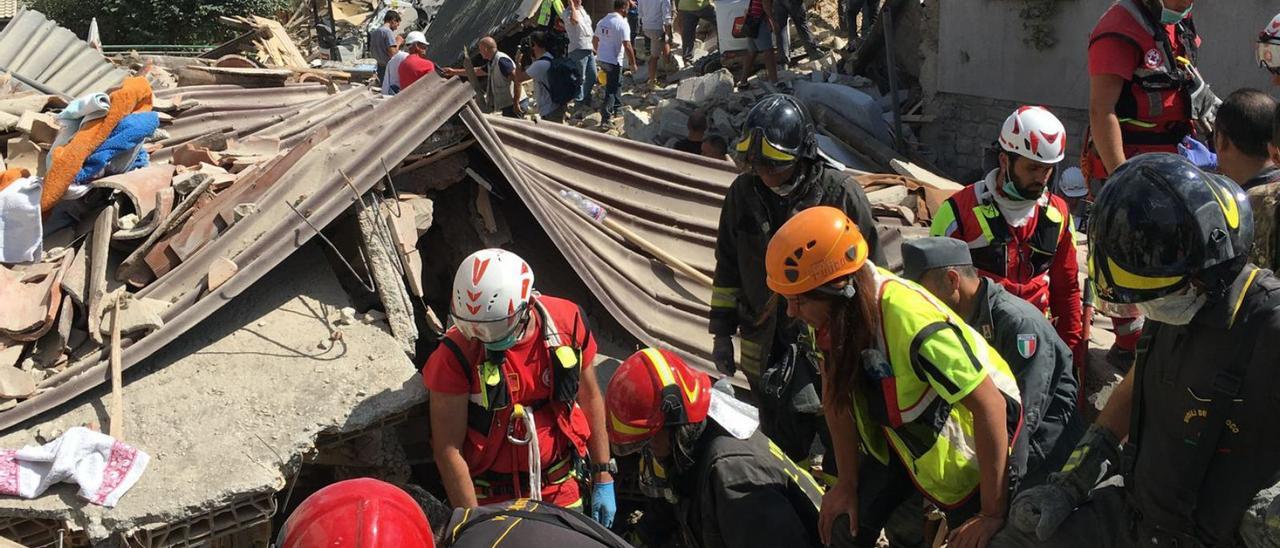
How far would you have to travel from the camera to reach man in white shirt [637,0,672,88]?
49.3ft

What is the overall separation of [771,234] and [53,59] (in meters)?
6.08

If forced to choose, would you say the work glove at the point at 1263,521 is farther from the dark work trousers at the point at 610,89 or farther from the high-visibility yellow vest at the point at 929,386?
the dark work trousers at the point at 610,89

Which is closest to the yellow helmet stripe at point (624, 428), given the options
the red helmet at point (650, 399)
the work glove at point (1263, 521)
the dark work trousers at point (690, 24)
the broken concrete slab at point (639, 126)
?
the red helmet at point (650, 399)

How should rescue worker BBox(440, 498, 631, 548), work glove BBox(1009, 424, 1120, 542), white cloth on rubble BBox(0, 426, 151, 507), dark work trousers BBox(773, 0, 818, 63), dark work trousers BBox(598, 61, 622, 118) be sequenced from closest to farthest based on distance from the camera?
rescue worker BBox(440, 498, 631, 548) < work glove BBox(1009, 424, 1120, 542) < white cloth on rubble BBox(0, 426, 151, 507) < dark work trousers BBox(773, 0, 818, 63) < dark work trousers BBox(598, 61, 622, 118)

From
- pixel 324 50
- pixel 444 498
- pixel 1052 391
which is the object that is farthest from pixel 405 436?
pixel 324 50

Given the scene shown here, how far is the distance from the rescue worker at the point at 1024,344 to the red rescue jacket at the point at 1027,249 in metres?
0.84

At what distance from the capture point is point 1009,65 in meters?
10.2

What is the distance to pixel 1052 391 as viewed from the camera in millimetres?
3455

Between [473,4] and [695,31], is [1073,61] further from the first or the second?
[473,4]

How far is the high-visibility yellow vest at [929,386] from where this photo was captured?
9.40 feet

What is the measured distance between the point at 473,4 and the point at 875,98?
10154mm

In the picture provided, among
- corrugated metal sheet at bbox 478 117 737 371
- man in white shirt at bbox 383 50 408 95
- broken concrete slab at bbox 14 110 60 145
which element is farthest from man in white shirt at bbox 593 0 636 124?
broken concrete slab at bbox 14 110 60 145

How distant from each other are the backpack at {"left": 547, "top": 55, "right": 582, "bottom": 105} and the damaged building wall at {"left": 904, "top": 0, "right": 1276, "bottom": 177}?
4102 millimetres

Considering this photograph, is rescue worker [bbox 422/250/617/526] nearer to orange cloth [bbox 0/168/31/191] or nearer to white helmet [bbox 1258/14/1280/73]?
orange cloth [bbox 0/168/31/191]
